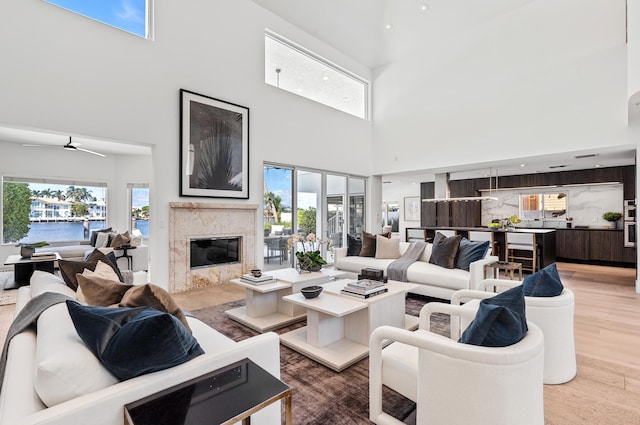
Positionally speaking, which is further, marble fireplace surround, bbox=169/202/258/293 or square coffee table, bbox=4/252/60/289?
square coffee table, bbox=4/252/60/289

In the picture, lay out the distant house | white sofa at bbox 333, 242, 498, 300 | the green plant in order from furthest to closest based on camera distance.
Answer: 1. the distant house
2. the green plant
3. white sofa at bbox 333, 242, 498, 300

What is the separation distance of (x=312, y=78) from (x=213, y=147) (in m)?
3.04

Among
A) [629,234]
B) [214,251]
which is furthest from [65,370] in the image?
[629,234]

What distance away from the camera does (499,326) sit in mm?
1337

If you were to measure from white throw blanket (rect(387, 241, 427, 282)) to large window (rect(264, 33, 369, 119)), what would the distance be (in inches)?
163

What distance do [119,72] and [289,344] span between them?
4.23 meters

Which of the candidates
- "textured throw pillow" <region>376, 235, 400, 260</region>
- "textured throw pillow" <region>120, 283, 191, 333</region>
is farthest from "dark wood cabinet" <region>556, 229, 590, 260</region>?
"textured throw pillow" <region>120, 283, 191, 333</region>

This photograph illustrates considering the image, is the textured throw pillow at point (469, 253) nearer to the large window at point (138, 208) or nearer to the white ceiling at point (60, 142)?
the white ceiling at point (60, 142)

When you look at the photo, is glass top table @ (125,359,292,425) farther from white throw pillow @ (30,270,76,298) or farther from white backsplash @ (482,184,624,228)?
white backsplash @ (482,184,624,228)

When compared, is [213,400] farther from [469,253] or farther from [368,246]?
[368,246]

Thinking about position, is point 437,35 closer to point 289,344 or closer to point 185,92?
point 185,92

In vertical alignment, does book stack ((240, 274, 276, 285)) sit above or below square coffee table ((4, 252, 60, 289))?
above

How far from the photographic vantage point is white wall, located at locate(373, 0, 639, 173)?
16.4ft

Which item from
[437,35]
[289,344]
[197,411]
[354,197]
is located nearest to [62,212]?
[354,197]
